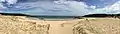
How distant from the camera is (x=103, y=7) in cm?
208

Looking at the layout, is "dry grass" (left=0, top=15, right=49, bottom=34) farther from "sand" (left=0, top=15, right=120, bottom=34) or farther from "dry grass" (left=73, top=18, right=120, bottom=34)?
"dry grass" (left=73, top=18, right=120, bottom=34)

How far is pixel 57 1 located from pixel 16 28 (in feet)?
1.46

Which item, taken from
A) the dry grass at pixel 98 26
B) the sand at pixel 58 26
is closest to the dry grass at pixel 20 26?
the sand at pixel 58 26

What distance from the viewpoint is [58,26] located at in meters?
2.05

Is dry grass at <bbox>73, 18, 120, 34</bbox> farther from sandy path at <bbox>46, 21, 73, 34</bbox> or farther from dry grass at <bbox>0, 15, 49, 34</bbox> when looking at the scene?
dry grass at <bbox>0, 15, 49, 34</bbox>

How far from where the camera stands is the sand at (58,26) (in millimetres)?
1919

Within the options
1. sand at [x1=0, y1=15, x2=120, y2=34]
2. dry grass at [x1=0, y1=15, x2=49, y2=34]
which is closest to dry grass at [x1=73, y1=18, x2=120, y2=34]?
sand at [x1=0, y1=15, x2=120, y2=34]

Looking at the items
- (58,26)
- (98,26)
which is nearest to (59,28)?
(58,26)

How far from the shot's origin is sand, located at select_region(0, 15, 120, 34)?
6.30ft

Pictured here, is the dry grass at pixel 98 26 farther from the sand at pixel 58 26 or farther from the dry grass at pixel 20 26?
the dry grass at pixel 20 26

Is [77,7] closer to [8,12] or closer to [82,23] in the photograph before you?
[82,23]

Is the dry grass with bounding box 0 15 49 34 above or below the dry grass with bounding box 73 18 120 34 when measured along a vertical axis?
above

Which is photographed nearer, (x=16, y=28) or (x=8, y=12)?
(x=16, y=28)

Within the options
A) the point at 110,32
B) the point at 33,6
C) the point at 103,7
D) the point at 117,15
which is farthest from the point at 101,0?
the point at 33,6
